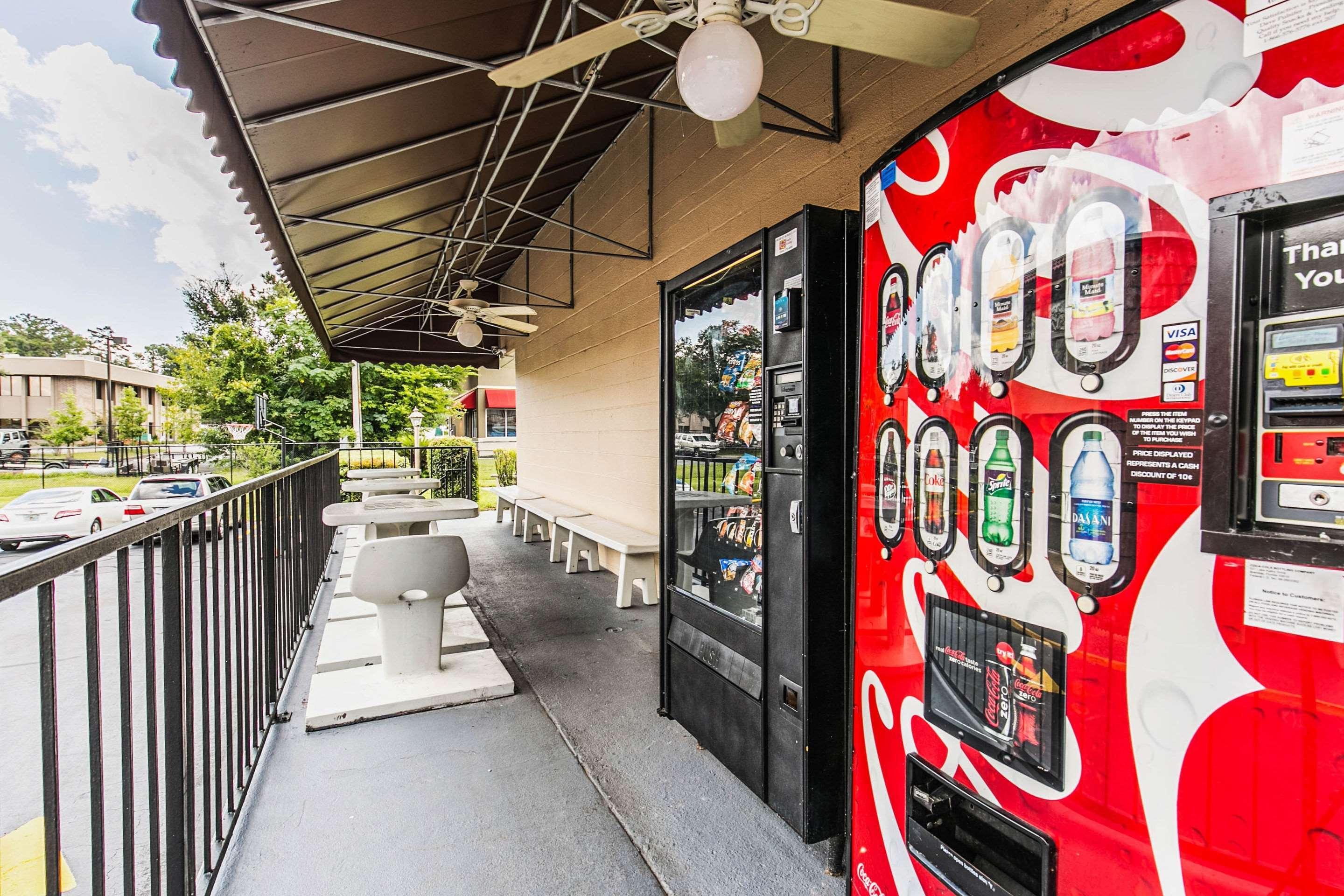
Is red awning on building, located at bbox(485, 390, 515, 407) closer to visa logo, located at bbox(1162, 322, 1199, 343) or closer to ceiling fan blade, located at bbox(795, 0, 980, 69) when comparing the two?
ceiling fan blade, located at bbox(795, 0, 980, 69)

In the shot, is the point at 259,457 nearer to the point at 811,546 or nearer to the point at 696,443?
the point at 696,443

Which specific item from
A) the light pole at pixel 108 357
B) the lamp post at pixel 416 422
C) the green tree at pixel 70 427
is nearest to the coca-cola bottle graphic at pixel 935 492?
the lamp post at pixel 416 422

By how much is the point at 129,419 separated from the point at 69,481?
57.0 ft

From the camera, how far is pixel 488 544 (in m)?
7.17

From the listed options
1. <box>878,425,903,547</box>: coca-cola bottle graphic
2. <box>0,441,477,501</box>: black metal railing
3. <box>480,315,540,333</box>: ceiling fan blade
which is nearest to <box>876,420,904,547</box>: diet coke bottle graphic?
<box>878,425,903,547</box>: coca-cola bottle graphic

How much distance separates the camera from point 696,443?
9.23 feet

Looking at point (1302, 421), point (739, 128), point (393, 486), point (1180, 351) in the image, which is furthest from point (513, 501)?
point (1302, 421)

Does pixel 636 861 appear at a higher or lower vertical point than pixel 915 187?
lower

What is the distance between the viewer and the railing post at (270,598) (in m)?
2.83

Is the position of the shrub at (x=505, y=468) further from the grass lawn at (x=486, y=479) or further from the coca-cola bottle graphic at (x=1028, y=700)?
the coca-cola bottle graphic at (x=1028, y=700)

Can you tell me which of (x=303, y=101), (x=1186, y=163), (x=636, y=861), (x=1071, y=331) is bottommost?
(x=636, y=861)

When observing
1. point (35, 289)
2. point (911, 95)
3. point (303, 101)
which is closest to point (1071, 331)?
point (911, 95)

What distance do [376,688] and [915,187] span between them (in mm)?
3167

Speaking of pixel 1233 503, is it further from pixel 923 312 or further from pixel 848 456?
pixel 848 456
